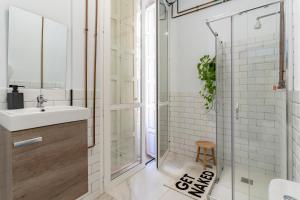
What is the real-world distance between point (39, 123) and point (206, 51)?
8.44 ft

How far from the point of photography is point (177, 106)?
3102 mm

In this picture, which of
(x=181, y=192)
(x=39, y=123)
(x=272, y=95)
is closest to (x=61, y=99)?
(x=39, y=123)

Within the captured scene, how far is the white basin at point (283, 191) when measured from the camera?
0.64 metres

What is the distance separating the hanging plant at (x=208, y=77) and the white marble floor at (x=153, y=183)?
1.06m

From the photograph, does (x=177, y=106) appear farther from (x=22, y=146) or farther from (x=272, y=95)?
(x=22, y=146)

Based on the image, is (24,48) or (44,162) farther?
(24,48)

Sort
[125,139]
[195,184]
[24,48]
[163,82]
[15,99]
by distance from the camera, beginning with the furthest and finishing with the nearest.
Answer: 1. [163,82]
2. [125,139]
3. [195,184]
4. [24,48]
5. [15,99]

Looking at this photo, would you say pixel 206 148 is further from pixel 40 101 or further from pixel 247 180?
Answer: pixel 40 101


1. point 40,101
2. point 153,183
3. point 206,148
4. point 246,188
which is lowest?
point 153,183

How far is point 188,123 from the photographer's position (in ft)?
9.71

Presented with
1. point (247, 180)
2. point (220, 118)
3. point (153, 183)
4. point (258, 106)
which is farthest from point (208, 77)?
point (153, 183)

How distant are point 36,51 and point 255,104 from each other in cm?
220

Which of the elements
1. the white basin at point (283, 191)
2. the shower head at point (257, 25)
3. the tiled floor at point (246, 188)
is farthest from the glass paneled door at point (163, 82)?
the white basin at point (283, 191)

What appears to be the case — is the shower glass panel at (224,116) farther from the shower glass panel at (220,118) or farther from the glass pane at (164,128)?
the glass pane at (164,128)
